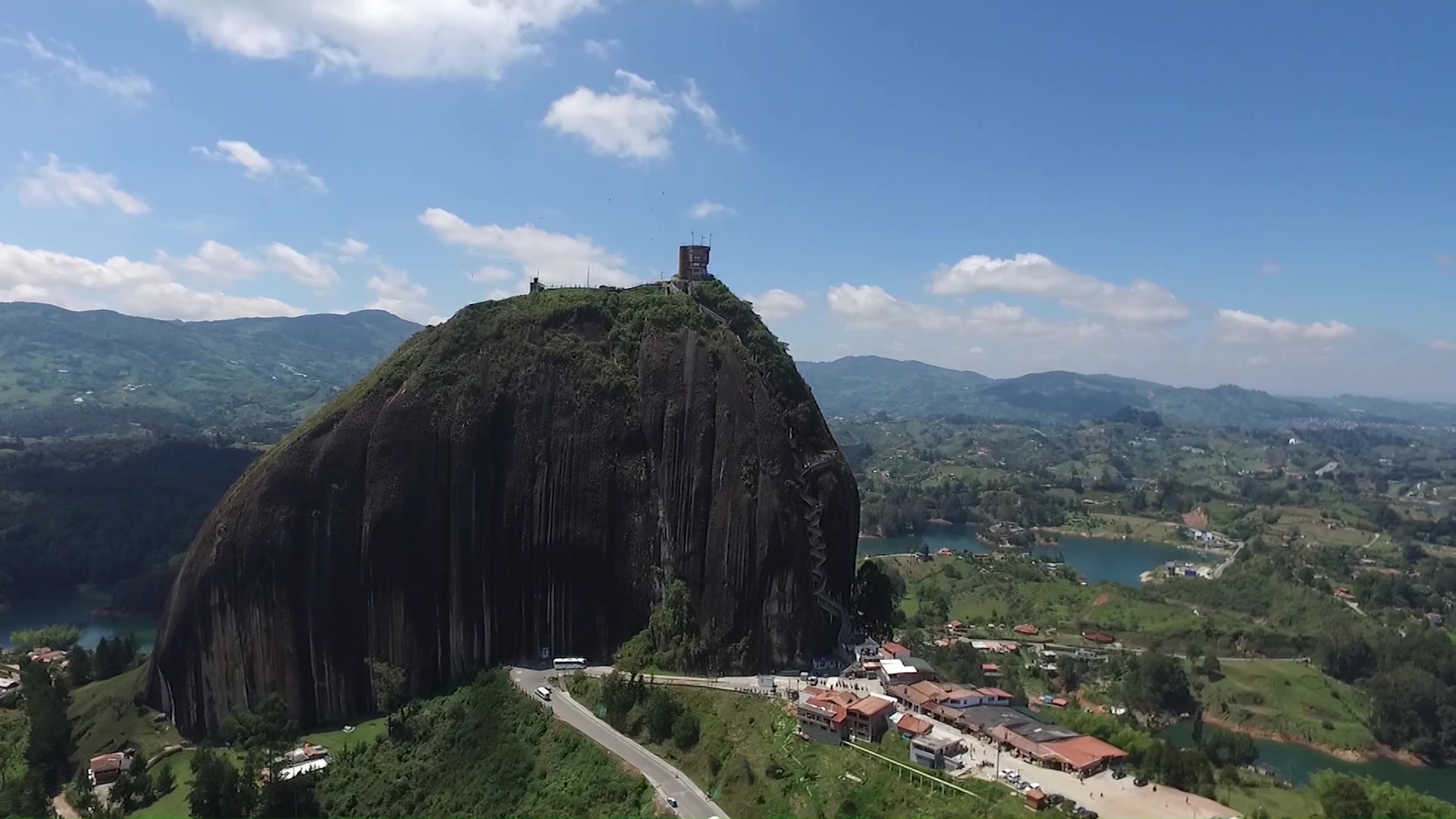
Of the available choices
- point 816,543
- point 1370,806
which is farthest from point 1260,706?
point 816,543

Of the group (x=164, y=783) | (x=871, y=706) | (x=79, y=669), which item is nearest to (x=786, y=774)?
(x=871, y=706)

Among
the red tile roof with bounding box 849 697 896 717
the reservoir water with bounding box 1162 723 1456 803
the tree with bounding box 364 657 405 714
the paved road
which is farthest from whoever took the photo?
the reservoir water with bounding box 1162 723 1456 803

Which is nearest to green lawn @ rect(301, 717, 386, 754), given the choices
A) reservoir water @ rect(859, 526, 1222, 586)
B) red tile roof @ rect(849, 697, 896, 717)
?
red tile roof @ rect(849, 697, 896, 717)

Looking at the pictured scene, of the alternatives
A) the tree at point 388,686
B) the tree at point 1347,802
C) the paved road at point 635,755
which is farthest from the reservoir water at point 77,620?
the tree at point 1347,802

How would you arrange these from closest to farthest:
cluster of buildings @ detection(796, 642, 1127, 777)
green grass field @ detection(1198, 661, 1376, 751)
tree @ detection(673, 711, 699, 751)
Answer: cluster of buildings @ detection(796, 642, 1127, 777), tree @ detection(673, 711, 699, 751), green grass field @ detection(1198, 661, 1376, 751)

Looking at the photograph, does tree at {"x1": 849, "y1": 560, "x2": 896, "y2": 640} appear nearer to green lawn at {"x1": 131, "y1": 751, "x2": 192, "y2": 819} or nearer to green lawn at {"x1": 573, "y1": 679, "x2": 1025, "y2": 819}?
green lawn at {"x1": 573, "y1": 679, "x2": 1025, "y2": 819}

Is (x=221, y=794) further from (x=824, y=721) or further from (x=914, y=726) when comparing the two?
(x=914, y=726)

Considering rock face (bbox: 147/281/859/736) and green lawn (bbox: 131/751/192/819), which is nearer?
green lawn (bbox: 131/751/192/819)
